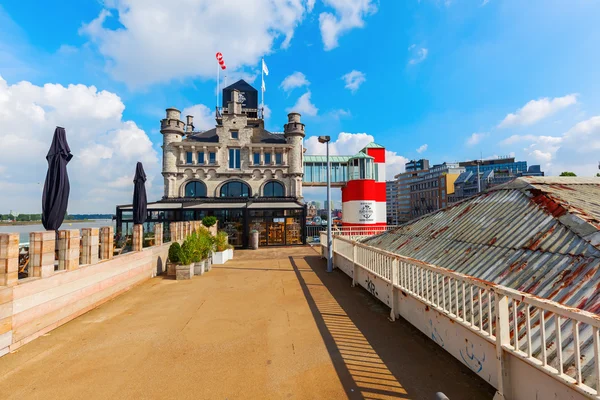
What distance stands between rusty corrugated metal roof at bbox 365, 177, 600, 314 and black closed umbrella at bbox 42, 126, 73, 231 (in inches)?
351

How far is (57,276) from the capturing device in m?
5.34

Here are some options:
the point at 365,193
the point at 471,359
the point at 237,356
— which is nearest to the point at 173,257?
the point at 237,356

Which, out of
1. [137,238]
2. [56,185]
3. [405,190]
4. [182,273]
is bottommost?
[182,273]

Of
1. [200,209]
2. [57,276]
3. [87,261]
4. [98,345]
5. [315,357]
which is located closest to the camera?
[315,357]

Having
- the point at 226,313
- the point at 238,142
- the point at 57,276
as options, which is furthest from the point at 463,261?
the point at 238,142

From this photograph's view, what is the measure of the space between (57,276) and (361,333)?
21.3ft

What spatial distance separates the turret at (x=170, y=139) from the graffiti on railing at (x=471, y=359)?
77.4 feet

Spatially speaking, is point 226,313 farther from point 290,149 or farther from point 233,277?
point 290,149

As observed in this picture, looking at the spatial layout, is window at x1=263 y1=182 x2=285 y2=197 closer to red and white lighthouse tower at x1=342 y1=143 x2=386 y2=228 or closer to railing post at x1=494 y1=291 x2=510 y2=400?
red and white lighthouse tower at x1=342 y1=143 x2=386 y2=228

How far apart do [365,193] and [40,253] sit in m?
20.4

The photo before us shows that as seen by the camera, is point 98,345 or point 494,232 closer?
point 98,345

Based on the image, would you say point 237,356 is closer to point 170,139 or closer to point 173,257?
point 173,257

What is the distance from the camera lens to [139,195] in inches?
423

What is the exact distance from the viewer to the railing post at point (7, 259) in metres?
4.26
